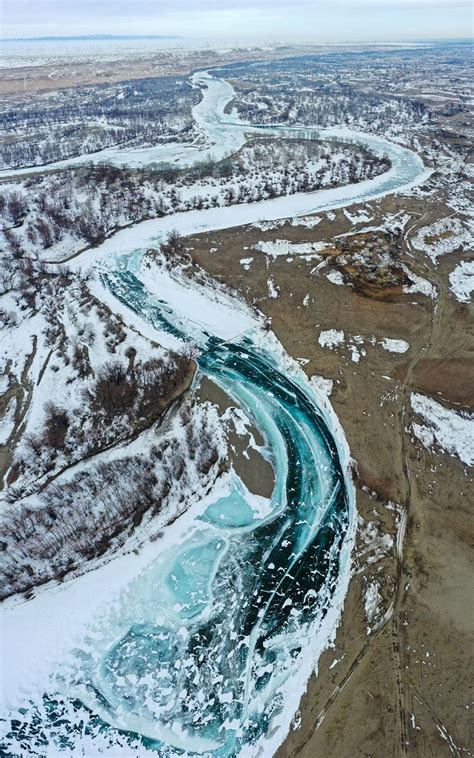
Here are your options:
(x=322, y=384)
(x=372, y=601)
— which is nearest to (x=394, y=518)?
(x=372, y=601)

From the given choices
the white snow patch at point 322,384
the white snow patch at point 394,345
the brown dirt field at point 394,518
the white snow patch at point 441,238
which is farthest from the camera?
the white snow patch at point 441,238

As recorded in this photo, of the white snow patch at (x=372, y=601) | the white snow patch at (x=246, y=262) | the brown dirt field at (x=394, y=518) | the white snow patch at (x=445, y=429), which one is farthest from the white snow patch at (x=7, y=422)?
the white snow patch at (x=445, y=429)

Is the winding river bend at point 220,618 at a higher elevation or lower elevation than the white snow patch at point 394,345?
lower

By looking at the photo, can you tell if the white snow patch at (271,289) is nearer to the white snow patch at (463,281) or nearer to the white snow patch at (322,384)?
the white snow patch at (322,384)

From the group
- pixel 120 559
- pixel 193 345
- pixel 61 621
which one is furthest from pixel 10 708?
pixel 193 345

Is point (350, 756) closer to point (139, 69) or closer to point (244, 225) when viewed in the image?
point (244, 225)

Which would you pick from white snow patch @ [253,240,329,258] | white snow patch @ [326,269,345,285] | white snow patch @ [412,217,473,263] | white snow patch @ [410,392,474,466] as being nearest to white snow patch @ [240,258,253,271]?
white snow patch @ [253,240,329,258]

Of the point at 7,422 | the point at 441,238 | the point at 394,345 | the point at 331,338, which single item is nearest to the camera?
the point at 7,422

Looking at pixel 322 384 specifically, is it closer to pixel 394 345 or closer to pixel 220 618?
pixel 394 345
